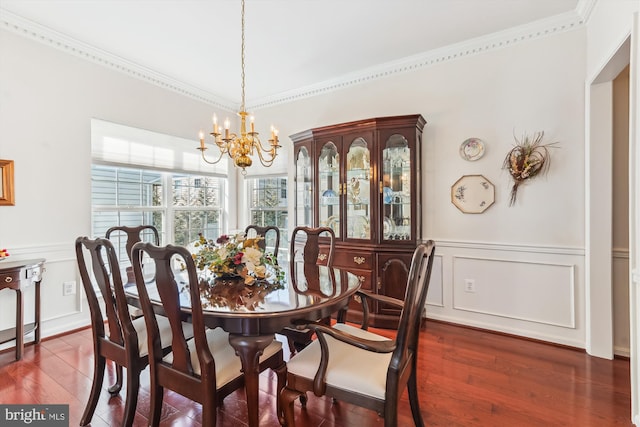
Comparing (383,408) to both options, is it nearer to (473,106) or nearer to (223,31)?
(473,106)

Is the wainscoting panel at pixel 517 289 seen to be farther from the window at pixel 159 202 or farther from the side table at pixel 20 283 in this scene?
the side table at pixel 20 283

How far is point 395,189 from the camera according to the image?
3.21m

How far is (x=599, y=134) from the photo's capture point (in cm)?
247

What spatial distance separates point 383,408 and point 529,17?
3.18m

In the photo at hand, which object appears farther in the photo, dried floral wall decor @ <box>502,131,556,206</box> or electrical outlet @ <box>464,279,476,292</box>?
electrical outlet @ <box>464,279,476,292</box>

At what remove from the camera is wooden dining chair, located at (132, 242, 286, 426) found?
131cm

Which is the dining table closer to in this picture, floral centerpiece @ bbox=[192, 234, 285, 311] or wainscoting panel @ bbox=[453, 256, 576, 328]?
floral centerpiece @ bbox=[192, 234, 285, 311]

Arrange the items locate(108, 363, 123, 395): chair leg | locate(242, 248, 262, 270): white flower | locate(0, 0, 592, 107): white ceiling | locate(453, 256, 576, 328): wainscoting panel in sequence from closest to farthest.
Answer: locate(242, 248, 262, 270): white flower
locate(108, 363, 123, 395): chair leg
locate(0, 0, 592, 107): white ceiling
locate(453, 256, 576, 328): wainscoting panel

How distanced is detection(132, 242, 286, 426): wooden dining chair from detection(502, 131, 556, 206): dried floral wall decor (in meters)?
2.58

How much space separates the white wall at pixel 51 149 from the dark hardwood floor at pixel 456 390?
0.63 meters

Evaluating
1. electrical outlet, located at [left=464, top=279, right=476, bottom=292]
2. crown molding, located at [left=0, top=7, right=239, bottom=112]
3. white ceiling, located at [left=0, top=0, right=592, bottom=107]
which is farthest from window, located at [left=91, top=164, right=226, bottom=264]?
electrical outlet, located at [left=464, top=279, right=476, bottom=292]

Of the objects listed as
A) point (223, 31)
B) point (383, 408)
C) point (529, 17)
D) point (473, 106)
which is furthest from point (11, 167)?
point (529, 17)

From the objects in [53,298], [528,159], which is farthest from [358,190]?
[53,298]

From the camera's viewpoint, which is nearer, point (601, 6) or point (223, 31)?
point (601, 6)
